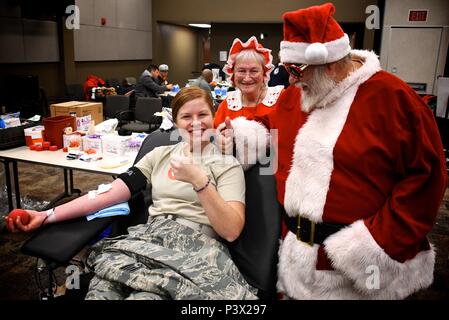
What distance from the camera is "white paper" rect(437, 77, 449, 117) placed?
4.31 m

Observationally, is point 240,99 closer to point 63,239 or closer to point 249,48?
point 249,48

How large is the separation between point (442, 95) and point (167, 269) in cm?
424

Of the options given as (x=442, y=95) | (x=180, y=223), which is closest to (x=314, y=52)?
(x=180, y=223)

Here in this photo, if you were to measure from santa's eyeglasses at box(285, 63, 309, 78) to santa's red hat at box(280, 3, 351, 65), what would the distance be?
1 cm

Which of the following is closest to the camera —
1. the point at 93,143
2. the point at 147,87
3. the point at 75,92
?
the point at 93,143

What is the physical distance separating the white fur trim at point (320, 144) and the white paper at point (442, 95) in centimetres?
360

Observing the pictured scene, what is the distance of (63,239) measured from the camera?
4.86ft

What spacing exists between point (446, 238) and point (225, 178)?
2545mm

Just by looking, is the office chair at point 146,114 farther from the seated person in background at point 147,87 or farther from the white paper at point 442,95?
the white paper at point 442,95

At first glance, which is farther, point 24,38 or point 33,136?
point 24,38

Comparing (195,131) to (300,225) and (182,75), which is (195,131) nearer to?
(300,225)

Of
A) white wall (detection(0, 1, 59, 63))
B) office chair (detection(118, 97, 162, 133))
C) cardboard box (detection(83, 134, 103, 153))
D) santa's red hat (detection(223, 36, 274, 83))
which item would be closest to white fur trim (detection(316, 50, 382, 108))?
santa's red hat (detection(223, 36, 274, 83))

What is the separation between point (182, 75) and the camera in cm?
1496

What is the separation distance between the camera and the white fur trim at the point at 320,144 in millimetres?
1261
